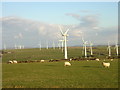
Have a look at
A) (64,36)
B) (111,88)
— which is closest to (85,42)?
(64,36)

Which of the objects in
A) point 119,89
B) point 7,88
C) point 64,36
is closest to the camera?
point 119,89

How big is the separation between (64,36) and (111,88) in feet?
220

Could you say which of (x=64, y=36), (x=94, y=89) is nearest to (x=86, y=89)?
(x=94, y=89)

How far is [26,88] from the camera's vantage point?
1719 cm

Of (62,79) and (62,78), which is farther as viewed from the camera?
(62,78)

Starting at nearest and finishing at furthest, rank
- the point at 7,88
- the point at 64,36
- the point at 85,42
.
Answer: the point at 7,88 < the point at 64,36 < the point at 85,42

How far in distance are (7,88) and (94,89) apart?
6.87m

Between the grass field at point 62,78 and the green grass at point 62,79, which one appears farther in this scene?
the grass field at point 62,78

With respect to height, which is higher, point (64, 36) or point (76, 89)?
point (64, 36)

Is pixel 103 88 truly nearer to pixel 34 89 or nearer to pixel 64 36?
pixel 34 89

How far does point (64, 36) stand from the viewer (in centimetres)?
8338

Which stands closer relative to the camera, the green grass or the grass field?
the green grass

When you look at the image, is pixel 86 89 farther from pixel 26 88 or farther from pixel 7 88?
pixel 7 88

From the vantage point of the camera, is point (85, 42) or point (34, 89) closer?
point (34, 89)
